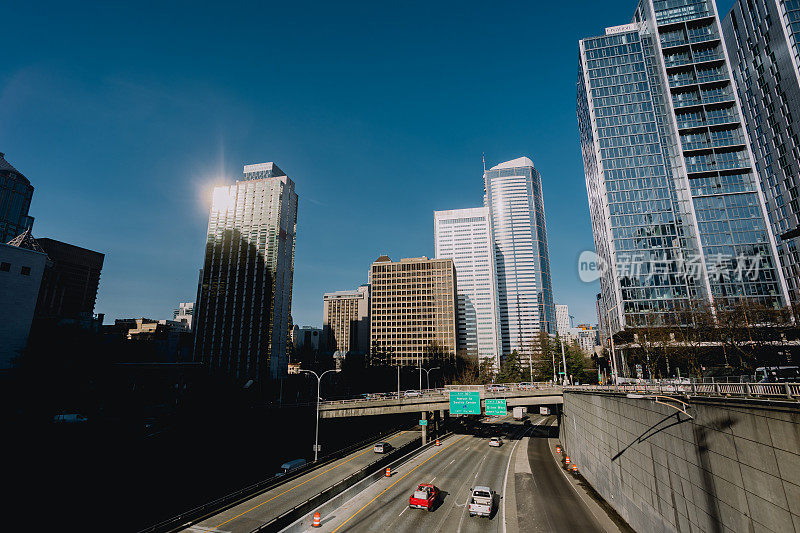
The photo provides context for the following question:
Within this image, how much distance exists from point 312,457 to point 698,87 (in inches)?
5090

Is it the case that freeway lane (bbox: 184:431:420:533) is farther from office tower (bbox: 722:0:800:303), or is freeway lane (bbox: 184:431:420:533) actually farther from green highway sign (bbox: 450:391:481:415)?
office tower (bbox: 722:0:800:303)

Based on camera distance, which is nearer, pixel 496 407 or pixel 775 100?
pixel 496 407

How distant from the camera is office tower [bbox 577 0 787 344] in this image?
90.0 metres

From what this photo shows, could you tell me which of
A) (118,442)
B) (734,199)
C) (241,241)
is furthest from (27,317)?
(734,199)

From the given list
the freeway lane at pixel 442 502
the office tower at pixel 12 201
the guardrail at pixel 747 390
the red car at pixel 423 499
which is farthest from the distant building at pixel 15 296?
the office tower at pixel 12 201

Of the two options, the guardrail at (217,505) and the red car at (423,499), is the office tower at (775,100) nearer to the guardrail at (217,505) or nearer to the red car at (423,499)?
the red car at (423,499)

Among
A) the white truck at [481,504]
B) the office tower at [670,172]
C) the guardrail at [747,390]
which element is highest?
the office tower at [670,172]

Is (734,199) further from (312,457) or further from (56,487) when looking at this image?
(56,487)

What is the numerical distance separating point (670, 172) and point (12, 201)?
284326mm

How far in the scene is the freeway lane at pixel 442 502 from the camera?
27375mm

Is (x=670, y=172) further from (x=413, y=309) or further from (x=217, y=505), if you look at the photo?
(x=413, y=309)

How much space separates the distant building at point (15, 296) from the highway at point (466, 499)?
81.8 metres

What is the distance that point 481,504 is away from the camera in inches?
1168

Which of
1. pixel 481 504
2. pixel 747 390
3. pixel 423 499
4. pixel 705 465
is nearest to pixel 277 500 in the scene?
pixel 423 499
